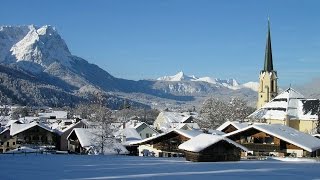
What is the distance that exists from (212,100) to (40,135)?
35775mm

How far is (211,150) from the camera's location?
42500mm

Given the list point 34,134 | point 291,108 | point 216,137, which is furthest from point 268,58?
point 216,137

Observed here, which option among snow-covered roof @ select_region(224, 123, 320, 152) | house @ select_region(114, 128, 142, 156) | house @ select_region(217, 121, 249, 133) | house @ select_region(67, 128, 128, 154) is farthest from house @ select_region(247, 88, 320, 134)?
house @ select_region(67, 128, 128, 154)

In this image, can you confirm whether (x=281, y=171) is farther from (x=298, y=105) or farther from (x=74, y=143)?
(x=298, y=105)

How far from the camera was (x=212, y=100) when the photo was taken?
101m

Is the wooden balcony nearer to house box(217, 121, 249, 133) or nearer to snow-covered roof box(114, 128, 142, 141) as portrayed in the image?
house box(217, 121, 249, 133)

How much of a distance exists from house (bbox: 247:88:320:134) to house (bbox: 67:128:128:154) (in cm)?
2887

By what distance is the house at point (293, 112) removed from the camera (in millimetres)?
80188

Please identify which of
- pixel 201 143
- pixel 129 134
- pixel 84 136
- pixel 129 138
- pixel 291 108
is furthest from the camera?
pixel 291 108

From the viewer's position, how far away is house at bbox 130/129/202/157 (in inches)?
2184

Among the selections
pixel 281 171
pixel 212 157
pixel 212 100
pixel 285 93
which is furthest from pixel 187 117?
pixel 281 171

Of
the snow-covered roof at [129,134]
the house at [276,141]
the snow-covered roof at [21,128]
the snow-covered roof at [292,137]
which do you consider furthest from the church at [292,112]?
the snow-covered roof at [21,128]

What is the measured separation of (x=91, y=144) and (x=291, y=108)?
35635 mm

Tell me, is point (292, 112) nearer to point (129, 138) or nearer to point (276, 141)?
point (129, 138)
